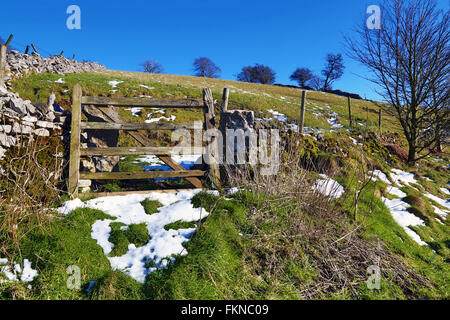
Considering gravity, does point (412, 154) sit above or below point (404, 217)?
above

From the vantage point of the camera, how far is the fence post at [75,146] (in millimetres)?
5004

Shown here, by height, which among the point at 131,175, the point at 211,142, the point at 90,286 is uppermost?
the point at 211,142

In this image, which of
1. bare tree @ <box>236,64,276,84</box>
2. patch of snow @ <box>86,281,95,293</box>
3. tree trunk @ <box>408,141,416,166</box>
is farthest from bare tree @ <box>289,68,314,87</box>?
patch of snow @ <box>86,281,95,293</box>

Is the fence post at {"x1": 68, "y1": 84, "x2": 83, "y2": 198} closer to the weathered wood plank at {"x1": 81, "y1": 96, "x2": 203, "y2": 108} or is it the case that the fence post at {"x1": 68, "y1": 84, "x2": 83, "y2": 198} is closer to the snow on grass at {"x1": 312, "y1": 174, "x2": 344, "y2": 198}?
the weathered wood plank at {"x1": 81, "y1": 96, "x2": 203, "y2": 108}

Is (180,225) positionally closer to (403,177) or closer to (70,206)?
(70,206)

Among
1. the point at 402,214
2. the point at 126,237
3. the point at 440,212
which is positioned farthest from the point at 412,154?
the point at 126,237

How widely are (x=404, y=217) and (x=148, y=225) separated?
226 inches

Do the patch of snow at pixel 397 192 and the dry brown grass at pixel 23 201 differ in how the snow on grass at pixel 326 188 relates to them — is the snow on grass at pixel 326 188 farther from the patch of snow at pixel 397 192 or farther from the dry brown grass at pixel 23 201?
the dry brown grass at pixel 23 201

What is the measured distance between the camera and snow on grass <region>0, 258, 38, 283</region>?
3.00 m

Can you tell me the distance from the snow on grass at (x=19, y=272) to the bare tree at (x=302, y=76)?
60.9m

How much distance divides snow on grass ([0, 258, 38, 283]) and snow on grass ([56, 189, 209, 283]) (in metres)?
0.83

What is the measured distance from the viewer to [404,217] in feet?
20.1

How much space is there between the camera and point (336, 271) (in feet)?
12.0
